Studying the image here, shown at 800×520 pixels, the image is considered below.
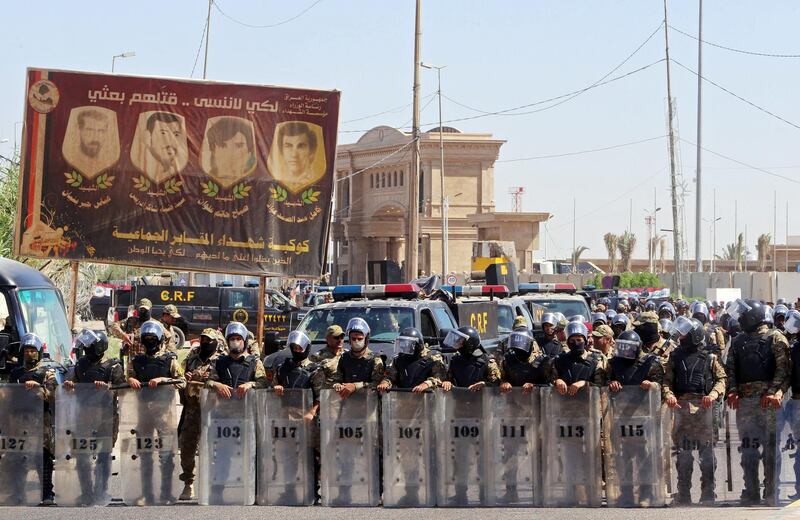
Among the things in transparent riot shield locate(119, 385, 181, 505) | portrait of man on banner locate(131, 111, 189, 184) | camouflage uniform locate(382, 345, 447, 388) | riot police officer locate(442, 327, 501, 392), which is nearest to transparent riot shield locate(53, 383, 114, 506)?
transparent riot shield locate(119, 385, 181, 505)

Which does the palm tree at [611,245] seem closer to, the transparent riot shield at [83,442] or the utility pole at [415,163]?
the utility pole at [415,163]

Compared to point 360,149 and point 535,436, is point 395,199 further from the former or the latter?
point 535,436

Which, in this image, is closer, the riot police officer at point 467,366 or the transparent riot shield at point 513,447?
the transparent riot shield at point 513,447

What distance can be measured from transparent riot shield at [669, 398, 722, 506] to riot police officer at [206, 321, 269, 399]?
352 cm

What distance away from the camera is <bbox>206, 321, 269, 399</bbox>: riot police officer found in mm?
10906

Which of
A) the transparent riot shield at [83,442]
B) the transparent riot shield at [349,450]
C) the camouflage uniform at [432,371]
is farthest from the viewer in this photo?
the camouflage uniform at [432,371]

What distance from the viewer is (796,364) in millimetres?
10898

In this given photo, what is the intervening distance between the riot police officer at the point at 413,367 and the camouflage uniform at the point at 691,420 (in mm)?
1921

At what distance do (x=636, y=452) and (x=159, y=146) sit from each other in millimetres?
8681

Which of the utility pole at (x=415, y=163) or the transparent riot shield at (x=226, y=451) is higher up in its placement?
the utility pole at (x=415, y=163)

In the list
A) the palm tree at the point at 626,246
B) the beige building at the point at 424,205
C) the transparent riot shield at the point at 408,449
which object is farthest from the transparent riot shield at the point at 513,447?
the palm tree at the point at 626,246

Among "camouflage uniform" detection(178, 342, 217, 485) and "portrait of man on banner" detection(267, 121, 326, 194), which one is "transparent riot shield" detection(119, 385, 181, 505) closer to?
"camouflage uniform" detection(178, 342, 217, 485)

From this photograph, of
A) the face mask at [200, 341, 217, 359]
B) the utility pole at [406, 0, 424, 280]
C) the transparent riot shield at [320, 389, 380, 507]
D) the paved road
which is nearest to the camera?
the paved road

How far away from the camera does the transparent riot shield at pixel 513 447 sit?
10.5m
